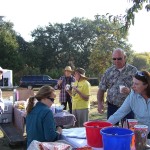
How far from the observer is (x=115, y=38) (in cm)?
1664

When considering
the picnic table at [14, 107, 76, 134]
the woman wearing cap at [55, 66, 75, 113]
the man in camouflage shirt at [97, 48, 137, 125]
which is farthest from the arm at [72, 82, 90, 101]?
the woman wearing cap at [55, 66, 75, 113]

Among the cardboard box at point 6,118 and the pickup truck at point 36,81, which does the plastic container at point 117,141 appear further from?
the pickup truck at point 36,81

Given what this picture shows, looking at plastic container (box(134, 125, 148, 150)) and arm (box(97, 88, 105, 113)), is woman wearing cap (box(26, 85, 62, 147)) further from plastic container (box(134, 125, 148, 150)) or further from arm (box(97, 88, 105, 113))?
arm (box(97, 88, 105, 113))

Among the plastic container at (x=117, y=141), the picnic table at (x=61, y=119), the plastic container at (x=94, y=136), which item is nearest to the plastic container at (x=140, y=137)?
the plastic container at (x=117, y=141)

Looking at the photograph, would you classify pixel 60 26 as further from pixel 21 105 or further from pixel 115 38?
pixel 21 105

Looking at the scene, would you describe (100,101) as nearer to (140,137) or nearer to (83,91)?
(83,91)

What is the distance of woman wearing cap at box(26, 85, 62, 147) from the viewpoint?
3547mm

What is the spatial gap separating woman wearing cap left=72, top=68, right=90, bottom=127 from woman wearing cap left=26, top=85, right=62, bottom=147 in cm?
273

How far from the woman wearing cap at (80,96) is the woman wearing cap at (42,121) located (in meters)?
2.73

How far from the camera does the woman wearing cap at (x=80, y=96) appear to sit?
650 centimetres

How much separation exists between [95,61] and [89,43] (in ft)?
106

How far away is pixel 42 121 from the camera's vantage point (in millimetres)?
3592

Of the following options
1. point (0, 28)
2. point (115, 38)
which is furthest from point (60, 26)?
point (115, 38)

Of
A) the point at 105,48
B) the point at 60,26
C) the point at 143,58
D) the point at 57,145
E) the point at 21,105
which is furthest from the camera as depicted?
the point at 60,26
